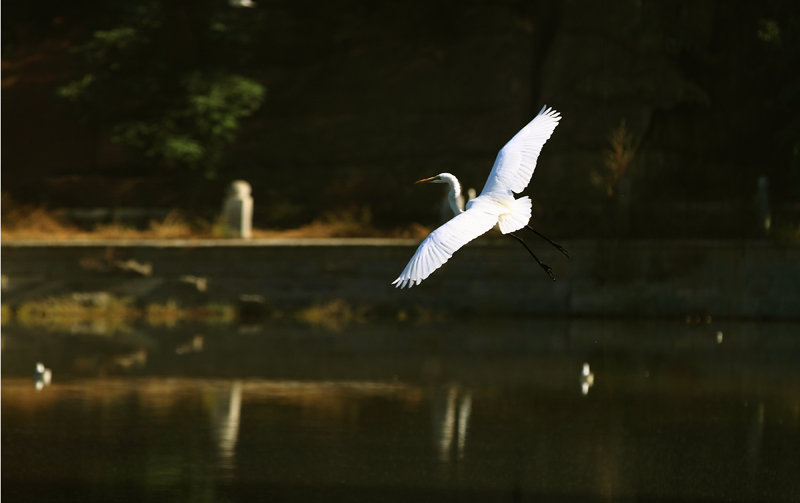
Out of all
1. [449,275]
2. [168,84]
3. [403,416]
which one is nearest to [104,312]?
[449,275]

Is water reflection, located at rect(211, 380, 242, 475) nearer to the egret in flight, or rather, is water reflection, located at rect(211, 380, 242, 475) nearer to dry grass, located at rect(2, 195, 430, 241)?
the egret in flight

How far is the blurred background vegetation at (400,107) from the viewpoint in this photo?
33.2m

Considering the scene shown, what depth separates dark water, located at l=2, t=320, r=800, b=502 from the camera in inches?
488

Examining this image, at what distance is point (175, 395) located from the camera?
17844 millimetres

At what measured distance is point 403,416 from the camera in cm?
1638

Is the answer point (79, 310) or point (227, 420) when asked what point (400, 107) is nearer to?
point (79, 310)

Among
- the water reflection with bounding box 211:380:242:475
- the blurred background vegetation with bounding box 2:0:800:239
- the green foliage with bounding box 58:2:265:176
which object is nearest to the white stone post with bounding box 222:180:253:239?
the blurred background vegetation with bounding box 2:0:800:239

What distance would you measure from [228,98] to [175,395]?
17.4 metres

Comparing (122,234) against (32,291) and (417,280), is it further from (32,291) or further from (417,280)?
(417,280)

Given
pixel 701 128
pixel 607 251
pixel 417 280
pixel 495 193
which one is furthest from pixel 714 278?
pixel 417 280

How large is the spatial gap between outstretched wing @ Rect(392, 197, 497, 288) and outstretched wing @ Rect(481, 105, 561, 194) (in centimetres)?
59

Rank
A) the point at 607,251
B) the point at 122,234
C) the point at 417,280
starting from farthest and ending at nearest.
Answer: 1. the point at 122,234
2. the point at 607,251
3. the point at 417,280

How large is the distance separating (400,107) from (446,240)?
29.1 m

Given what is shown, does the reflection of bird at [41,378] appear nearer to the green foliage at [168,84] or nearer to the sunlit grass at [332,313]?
the sunlit grass at [332,313]
